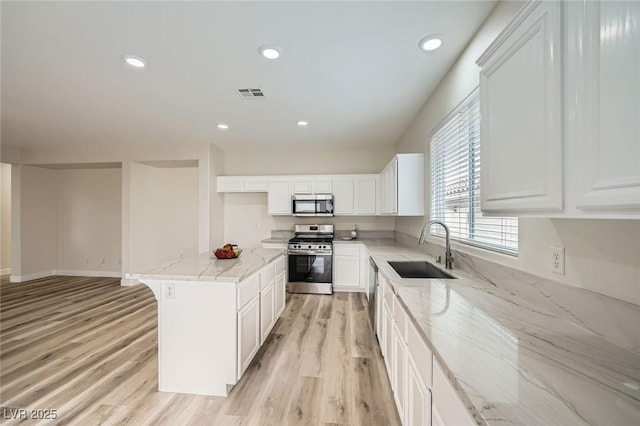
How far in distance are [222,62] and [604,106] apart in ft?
7.88

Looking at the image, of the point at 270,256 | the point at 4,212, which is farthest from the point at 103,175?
the point at 270,256

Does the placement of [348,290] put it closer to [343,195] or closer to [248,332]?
[343,195]

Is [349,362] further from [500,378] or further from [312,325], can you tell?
[500,378]

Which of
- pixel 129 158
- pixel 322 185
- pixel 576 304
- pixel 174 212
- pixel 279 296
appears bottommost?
pixel 279 296

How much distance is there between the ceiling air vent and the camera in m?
2.67

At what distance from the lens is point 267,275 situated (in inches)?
105

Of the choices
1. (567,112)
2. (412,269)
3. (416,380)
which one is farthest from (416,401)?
(412,269)

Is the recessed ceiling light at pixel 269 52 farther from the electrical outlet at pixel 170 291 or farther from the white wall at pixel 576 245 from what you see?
the electrical outlet at pixel 170 291

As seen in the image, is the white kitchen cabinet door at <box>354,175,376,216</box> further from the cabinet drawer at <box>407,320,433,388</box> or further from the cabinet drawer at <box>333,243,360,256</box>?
the cabinet drawer at <box>407,320,433,388</box>

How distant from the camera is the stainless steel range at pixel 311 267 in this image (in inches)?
168

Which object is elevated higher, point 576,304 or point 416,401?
point 576,304

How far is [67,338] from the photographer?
9.17 feet

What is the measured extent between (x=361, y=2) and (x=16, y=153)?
708 cm

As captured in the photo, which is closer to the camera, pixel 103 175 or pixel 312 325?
pixel 312 325
